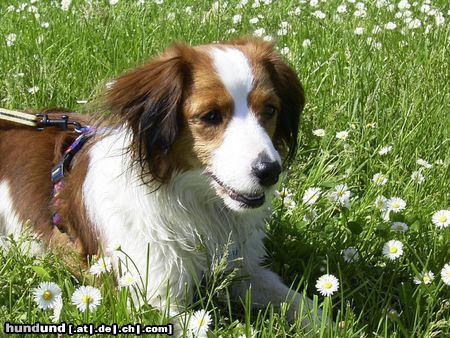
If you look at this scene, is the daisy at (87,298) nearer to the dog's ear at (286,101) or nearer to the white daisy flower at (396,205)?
the dog's ear at (286,101)

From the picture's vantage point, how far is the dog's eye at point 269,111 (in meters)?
2.81

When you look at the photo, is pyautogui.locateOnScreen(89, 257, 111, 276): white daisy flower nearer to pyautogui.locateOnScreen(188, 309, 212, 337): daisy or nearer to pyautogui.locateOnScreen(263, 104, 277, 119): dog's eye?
pyautogui.locateOnScreen(188, 309, 212, 337): daisy

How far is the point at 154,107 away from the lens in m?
2.75

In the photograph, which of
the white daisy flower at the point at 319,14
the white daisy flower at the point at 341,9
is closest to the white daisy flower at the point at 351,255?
the white daisy flower at the point at 319,14

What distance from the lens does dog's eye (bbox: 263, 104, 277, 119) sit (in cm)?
281

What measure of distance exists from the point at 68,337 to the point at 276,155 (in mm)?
896

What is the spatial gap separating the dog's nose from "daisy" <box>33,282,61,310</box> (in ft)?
2.42

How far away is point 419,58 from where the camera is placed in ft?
15.7

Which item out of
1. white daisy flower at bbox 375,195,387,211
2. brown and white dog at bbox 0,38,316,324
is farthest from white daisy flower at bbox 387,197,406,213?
brown and white dog at bbox 0,38,316,324

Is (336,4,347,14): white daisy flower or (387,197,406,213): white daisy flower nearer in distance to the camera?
(387,197,406,213): white daisy flower

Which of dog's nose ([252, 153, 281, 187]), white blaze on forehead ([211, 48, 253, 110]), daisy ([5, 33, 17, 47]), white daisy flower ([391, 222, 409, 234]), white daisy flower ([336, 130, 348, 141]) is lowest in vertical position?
white daisy flower ([391, 222, 409, 234])

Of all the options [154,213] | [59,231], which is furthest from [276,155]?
[59,231]

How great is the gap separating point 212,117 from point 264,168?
11.6 inches

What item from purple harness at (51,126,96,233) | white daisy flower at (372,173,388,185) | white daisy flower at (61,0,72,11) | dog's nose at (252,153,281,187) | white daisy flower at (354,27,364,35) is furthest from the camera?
white daisy flower at (61,0,72,11)
